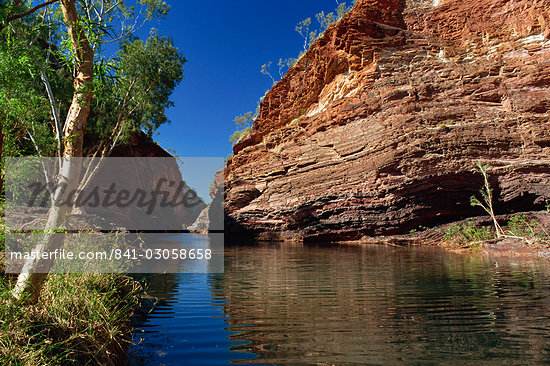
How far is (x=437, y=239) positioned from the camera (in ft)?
73.1

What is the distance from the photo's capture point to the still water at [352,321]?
3625 millimetres

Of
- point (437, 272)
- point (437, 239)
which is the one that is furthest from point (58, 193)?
point (437, 239)

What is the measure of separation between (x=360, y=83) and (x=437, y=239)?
1586 centimetres

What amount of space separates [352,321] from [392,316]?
78 cm

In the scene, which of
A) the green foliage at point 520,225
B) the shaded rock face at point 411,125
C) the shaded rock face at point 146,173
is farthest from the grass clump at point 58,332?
the shaded rock face at point 146,173

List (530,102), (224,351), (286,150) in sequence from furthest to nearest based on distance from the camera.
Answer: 1. (286,150)
2. (530,102)
3. (224,351)

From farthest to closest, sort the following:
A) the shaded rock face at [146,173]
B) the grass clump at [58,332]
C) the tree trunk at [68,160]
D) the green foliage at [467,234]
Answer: the shaded rock face at [146,173] < the green foliage at [467,234] < the tree trunk at [68,160] < the grass clump at [58,332]

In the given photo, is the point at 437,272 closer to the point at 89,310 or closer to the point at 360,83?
the point at 89,310

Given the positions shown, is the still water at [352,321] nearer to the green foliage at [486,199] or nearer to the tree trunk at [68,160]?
the tree trunk at [68,160]

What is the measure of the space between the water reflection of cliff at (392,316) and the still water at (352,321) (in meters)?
0.01

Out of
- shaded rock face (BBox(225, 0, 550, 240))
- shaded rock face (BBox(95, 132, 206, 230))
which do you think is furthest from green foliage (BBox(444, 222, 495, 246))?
shaded rock face (BBox(95, 132, 206, 230))

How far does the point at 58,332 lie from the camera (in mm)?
3240

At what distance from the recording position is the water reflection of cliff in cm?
365

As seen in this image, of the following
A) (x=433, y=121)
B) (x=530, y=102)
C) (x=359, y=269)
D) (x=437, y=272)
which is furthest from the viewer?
(x=433, y=121)
